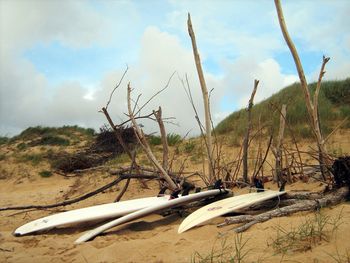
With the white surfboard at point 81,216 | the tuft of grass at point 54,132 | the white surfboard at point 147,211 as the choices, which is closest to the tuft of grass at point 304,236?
the white surfboard at point 147,211

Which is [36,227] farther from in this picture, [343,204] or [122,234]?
[343,204]

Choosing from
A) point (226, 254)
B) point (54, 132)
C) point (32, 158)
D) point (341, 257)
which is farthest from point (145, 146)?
point (54, 132)

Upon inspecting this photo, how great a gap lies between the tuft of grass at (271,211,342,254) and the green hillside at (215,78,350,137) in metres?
6.50

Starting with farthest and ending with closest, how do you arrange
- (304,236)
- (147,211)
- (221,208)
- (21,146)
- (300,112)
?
(21,146), (300,112), (147,211), (221,208), (304,236)

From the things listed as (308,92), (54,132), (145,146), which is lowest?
(145,146)

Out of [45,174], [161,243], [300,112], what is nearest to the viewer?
[161,243]

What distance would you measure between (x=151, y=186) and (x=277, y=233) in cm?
381

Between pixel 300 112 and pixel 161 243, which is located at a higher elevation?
pixel 300 112

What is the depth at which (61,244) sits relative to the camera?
353 cm

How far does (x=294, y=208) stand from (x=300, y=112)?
24.7 ft

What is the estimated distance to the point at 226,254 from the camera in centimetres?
255

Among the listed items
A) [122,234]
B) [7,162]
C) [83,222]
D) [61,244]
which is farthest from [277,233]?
[7,162]

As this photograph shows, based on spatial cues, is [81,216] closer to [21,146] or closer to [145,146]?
[145,146]

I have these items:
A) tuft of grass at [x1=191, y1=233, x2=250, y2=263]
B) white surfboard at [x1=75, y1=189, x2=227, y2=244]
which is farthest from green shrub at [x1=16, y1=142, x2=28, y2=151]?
tuft of grass at [x1=191, y1=233, x2=250, y2=263]
